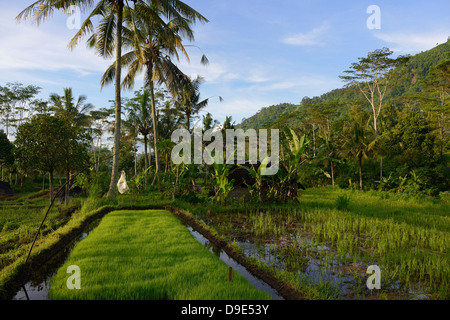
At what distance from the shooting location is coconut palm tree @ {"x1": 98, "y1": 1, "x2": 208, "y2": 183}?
10318 mm

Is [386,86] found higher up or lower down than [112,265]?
higher up

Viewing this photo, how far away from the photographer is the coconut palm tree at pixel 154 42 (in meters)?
10.3

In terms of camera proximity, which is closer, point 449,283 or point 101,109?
point 449,283

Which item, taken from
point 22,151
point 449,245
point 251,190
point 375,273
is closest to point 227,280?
point 375,273

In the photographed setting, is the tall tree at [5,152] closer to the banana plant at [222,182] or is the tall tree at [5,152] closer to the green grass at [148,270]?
the banana plant at [222,182]

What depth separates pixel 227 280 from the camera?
9.90 ft

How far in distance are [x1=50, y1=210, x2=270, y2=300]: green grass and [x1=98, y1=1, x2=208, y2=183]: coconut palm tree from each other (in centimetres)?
686

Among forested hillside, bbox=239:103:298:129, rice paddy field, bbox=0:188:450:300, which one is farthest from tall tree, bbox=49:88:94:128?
forested hillside, bbox=239:103:298:129

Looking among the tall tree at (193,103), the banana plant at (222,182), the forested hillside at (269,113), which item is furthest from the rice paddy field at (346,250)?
the forested hillside at (269,113)

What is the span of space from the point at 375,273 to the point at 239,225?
3.27m

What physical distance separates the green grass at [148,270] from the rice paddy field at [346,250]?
784 mm

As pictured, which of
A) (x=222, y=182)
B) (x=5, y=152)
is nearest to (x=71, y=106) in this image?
(x=5, y=152)

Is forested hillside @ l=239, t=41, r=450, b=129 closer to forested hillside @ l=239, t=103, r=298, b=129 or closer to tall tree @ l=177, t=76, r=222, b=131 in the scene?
forested hillside @ l=239, t=103, r=298, b=129
